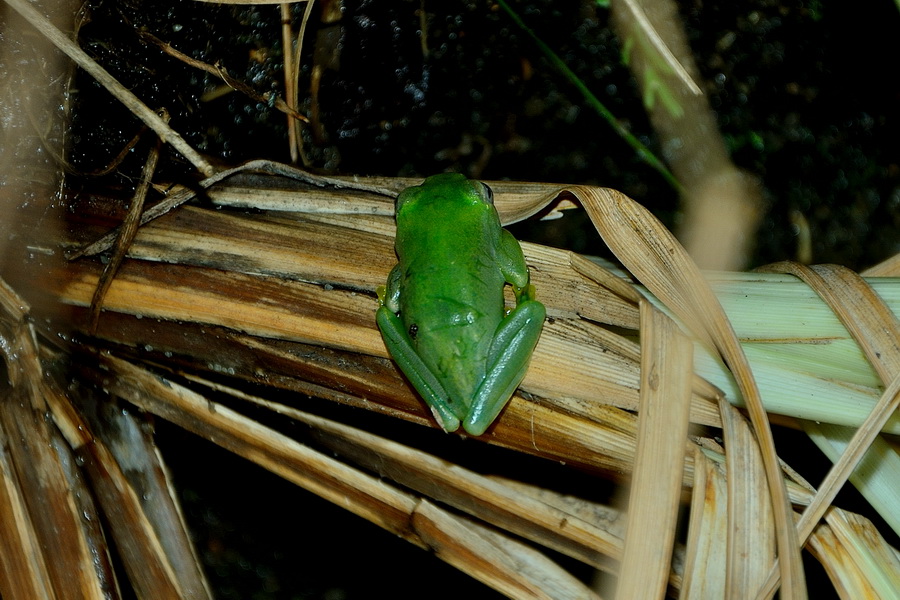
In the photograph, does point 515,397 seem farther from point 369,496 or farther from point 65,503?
point 65,503

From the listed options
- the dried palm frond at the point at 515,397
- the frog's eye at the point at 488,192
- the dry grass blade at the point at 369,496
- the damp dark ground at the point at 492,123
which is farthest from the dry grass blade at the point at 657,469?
the damp dark ground at the point at 492,123

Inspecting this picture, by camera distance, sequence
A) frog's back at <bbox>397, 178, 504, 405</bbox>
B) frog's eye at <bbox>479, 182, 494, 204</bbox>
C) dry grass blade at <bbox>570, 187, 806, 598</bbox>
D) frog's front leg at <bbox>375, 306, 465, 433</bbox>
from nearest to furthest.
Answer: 1. dry grass blade at <bbox>570, 187, 806, 598</bbox>
2. frog's front leg at <bbox>375, 306, 465, 433</bbox>
3. frog's back at <bbox>397, 178, 504, 405</bbox>
4. frog's eye at <bbox>479, 182, 494, 204</bbox>

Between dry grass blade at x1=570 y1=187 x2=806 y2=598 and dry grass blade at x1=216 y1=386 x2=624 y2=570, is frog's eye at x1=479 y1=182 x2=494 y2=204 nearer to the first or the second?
dry grass blade at x1=570 y1=187 x2=806 y2=598

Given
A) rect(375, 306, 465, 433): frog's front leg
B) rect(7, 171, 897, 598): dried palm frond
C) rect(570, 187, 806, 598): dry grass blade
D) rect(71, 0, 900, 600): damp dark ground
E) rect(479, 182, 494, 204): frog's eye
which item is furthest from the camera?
rect(71, 0, 900, 600): damp dark ground

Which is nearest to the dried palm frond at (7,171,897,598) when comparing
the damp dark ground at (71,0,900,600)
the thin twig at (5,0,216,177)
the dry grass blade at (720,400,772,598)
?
the dry grass blade at (720,400,772,598)

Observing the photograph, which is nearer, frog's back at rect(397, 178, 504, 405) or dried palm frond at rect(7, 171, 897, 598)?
dried palm frond at rect(7, 171, 897, 598)

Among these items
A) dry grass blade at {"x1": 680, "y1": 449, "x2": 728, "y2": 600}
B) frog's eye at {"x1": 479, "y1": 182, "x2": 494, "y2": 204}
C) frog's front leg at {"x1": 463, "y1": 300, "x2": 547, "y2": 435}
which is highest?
frog's eye at {"x1": 479, "y1": 182, "x2": 494, "y2": 204}

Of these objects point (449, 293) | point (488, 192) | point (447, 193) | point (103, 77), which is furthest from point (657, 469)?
point (103, 77)
